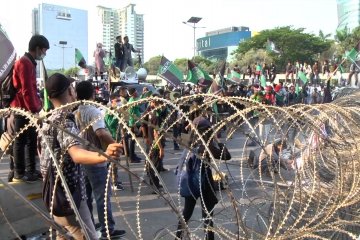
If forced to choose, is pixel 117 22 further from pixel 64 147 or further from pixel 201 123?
pixel 64 147

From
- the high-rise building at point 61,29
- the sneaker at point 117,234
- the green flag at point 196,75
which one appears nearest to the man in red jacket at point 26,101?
the sneaker at point 117,234

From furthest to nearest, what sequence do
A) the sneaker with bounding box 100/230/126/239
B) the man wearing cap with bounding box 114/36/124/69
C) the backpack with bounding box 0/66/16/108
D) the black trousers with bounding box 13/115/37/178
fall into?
1. the man wearing cap with bounding box 114/36/124/69
2. the backpack with bounding box 0/66/16/108
3. the black trousers with bounding box 13/115/37/178
4. the sneaker with bounding box 100/230/126/239

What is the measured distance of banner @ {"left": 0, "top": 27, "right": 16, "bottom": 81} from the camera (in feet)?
14.3

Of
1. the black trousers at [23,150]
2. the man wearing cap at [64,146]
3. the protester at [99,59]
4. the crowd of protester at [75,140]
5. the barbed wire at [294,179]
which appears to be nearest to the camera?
the crowd of protester at [75,140]

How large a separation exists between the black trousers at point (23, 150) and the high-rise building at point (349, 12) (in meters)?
12.0

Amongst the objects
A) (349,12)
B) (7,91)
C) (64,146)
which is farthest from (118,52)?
(64,146)

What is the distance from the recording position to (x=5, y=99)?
5195 millimetres

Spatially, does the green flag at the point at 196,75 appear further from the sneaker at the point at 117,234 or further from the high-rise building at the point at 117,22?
the high-rise building at the point at 117,22

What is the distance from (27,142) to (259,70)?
21878 millimetres

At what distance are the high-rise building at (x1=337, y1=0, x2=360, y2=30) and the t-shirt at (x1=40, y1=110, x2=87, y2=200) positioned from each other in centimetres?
1304

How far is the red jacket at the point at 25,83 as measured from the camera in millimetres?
5066

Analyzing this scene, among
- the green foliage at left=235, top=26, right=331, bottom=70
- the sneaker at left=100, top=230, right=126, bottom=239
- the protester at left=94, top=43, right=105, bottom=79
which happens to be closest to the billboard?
the green foliage at left=235, top=26, right=331, bottom=70

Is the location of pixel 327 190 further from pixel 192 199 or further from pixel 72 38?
pixel 72 38

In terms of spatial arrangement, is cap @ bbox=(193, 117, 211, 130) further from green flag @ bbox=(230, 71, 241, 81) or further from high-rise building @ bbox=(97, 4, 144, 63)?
high-rise building @ bbox=(97, 4, 144, 63)
